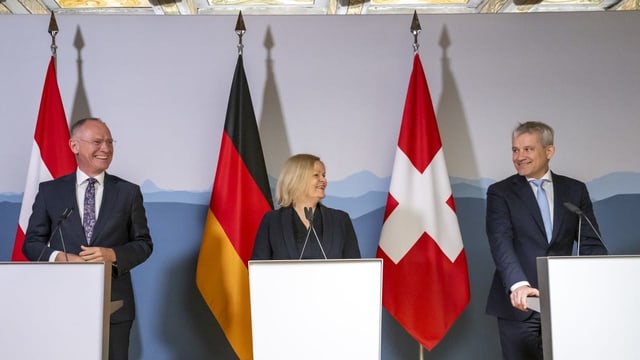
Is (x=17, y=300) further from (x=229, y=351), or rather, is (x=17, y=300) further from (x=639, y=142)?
(x=639, y=142)

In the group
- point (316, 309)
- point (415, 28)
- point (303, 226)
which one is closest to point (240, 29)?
point (415, 28)

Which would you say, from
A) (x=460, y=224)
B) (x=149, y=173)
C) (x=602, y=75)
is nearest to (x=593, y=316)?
(x=460, y=224)

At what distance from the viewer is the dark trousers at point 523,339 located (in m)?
3.09

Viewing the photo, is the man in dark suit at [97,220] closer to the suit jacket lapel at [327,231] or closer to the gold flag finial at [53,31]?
the suit jacket lapel at [327,231]

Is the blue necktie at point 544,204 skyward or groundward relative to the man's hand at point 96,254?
skyward

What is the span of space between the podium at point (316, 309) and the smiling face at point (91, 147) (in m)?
1.29

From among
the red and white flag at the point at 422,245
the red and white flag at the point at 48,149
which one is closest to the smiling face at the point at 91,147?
the red and white flag at the point at 48,149

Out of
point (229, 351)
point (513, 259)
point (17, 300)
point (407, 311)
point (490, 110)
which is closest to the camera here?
point (17, 300)

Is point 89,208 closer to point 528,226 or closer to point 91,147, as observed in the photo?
point 91,147

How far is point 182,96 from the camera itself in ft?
13.9

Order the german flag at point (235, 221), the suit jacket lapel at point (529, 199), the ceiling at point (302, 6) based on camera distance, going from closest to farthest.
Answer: the suit jacket lapel at point (529, 199), the german flag at point (235, 221), the ceiling at point (302, 6)

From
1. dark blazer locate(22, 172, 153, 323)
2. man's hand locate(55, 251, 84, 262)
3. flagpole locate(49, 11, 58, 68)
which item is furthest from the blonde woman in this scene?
flagpole locate(49, 11, 58, 68)

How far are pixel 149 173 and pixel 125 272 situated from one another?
1.26m

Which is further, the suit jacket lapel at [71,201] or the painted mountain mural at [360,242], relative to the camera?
the painted mountain mural at [360,242]
